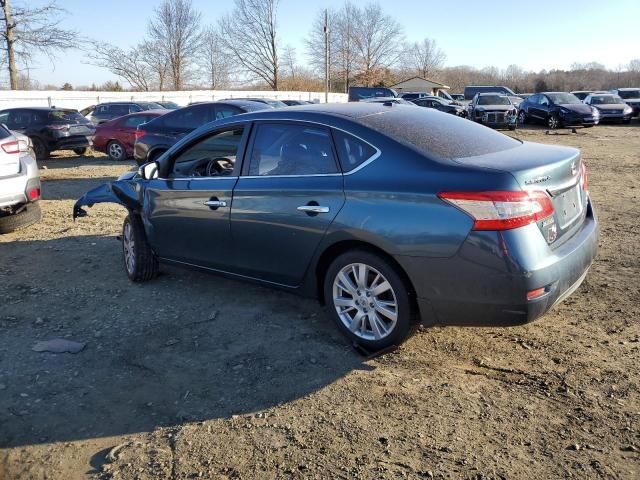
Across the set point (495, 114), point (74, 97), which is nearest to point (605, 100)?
point (495, 114)

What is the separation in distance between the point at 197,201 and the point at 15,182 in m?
3.61

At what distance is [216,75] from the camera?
68.9m

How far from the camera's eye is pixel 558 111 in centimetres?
2558

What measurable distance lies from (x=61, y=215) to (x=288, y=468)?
7.22 metres

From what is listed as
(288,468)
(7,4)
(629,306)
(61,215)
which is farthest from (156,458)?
(7,4)

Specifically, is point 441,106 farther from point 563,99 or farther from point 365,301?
point 365,301

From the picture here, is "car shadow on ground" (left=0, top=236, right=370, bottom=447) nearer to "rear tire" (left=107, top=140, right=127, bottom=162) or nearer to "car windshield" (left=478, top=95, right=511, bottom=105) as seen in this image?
"rear tire" (left=107, top=140, right=127, bottom=162)

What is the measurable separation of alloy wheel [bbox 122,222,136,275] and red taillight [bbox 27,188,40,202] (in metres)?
2.41

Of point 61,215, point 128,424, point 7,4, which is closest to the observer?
point 128,424

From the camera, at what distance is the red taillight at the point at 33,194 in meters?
7.29

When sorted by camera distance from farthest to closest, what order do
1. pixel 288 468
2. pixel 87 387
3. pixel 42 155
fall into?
pixel 42 155, pixel 87 387, pixel 288 468

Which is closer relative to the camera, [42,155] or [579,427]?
[579,427]

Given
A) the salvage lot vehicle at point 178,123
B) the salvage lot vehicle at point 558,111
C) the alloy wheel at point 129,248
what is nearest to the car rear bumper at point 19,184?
the alloy wheel at point 129,248

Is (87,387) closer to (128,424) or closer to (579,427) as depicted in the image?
(128,424)
